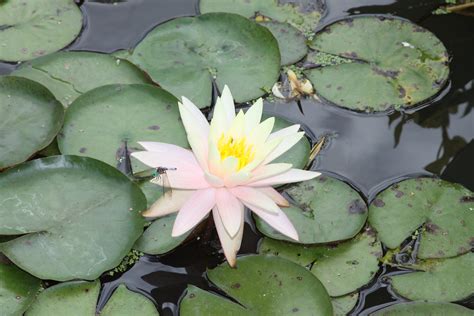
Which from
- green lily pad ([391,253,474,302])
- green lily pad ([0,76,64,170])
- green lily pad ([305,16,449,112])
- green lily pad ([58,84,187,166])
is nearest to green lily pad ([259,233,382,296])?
green lily pad ([391,253,474,302])

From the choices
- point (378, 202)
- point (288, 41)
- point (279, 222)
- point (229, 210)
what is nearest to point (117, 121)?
point (229, 210)

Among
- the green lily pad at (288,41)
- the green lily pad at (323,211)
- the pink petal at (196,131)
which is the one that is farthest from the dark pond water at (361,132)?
the pink petal at (196,131)

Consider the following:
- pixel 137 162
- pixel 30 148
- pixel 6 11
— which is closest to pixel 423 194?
pixel 137 162

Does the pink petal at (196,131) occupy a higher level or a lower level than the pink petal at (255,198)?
higher

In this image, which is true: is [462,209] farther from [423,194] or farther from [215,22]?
[215,22]

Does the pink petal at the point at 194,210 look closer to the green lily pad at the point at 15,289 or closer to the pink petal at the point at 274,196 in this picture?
the pink petal at the point at 274,196

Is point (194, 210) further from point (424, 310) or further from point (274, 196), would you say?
point (424, 310)

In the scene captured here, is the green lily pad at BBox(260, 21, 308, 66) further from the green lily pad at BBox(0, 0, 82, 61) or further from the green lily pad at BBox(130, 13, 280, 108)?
the green lily pad at BBox(0, 0, 82, 61)
